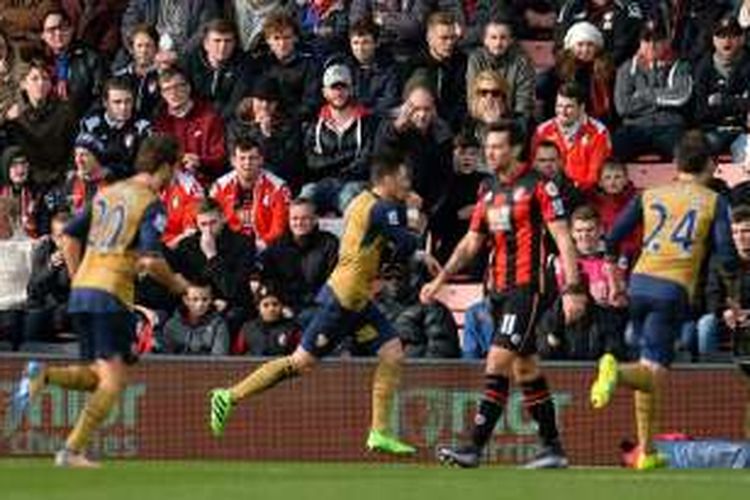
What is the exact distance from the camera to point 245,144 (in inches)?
950

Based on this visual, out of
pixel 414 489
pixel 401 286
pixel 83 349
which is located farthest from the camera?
pixel 401 286

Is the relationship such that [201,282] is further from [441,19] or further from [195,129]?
[441,19]

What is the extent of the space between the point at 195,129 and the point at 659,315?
7.24 m

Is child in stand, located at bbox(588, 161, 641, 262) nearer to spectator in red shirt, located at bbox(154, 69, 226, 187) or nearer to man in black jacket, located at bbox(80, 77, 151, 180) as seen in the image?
spectator in red shirt, located at bbox(154, 69, 226, 187)

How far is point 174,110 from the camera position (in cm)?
2536

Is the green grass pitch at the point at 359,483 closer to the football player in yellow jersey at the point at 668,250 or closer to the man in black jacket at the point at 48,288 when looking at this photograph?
the football player in yellow jersey at the point at 668,250

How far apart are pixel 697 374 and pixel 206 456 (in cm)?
393

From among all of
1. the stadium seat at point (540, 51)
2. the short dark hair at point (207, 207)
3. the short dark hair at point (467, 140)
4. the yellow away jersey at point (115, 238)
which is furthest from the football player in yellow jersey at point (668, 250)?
the stadium seat at point (540, 51)

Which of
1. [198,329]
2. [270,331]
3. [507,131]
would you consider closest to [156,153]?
[507,131]

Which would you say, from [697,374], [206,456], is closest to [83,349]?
[206,456]

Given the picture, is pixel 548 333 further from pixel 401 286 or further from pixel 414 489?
pixel 414 489

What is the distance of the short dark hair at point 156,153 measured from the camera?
18.9 m

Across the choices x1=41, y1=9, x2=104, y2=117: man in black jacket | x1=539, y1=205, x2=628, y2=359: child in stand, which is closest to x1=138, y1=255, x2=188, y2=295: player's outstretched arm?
x1=539, y1=205, x2=628, y2=359: child in stand

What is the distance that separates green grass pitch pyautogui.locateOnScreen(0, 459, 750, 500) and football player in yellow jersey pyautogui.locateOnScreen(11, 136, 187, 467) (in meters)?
0.53
